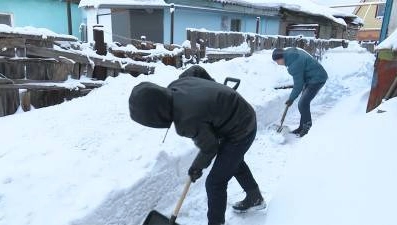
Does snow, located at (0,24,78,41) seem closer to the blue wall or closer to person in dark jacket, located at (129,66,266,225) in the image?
person in dark jacket, located at (129,66,266,225)

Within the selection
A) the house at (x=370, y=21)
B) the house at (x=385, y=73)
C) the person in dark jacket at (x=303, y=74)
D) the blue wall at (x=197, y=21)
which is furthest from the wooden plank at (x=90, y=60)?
the house at (x=370, y=21)

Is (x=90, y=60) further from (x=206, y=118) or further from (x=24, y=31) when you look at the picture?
(x=206, y=118)

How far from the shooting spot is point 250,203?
338 cm

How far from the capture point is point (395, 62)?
5324 mm

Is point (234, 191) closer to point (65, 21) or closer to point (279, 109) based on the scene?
point (279, 109)

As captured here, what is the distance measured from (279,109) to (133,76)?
9.67 feet

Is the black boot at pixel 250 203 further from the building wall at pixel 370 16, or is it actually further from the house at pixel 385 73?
the building wall at pixel 370 16

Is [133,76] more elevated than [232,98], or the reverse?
[232,98]

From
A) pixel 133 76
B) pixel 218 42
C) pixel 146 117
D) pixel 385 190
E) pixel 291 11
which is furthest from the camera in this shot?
pixel 291 11

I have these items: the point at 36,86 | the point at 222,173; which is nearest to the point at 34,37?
the point at 36,86

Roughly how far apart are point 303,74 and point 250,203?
304 centimetres

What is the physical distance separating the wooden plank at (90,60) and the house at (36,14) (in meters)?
6.54

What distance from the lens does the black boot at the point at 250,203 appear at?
337 cm

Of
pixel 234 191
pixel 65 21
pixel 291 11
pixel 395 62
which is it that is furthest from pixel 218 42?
pixel 291 11
